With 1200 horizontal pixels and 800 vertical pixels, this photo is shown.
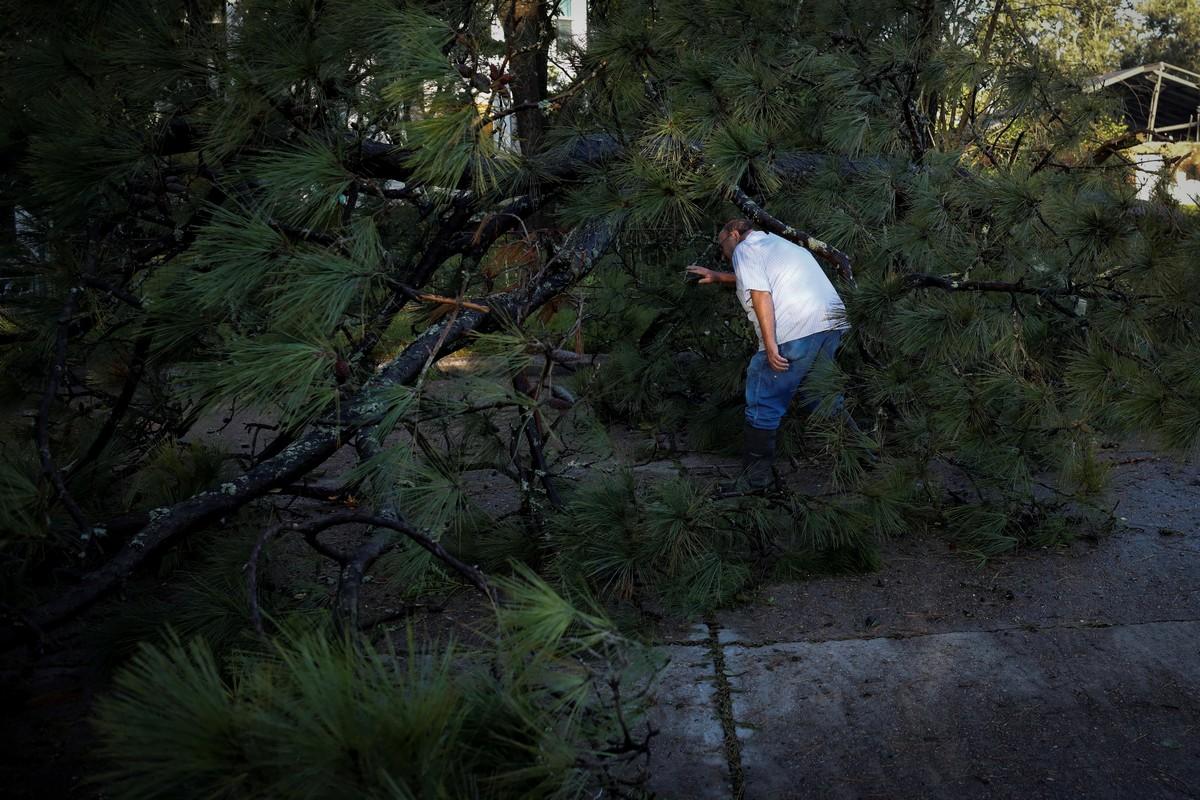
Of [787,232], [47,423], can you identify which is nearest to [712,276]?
[787,232]

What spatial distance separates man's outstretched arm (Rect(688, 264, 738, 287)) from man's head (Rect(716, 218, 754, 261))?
3.7 inches

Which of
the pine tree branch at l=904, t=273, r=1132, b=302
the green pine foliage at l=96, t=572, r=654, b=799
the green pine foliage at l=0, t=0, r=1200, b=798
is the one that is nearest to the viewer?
the green pine foliage at l=96, t=572, r=654, b=799

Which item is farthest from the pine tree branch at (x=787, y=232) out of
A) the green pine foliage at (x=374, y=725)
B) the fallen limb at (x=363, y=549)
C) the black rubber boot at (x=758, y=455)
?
the green pine foliage at (x=374, y=725)

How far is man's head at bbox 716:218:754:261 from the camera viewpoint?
484 centimetres

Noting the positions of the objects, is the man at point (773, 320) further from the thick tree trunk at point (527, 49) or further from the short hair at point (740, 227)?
the thick tree trunk at point (527, 49)

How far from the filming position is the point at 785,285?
15.5 ft

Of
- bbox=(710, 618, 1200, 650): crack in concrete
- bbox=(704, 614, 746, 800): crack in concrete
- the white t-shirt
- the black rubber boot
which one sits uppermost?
the white t-shirt

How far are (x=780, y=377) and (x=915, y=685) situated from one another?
198 centimetres

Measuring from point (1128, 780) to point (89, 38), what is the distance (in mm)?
3722

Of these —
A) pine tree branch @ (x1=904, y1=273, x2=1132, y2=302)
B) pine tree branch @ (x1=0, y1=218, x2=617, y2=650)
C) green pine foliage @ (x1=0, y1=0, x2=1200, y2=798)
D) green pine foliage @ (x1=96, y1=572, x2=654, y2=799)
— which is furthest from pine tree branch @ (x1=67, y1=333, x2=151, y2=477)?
pine tree branch @ (x1=904, y1=273, x2=1132, y2=302)

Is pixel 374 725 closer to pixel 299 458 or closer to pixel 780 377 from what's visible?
pixel 299 458

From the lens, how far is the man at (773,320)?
4711mm

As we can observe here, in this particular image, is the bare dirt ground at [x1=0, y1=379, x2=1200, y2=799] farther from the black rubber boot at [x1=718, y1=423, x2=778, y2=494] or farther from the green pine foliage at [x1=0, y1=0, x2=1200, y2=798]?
the black rubber boot at [x1=718, y1=423, x2=778, y2=494]

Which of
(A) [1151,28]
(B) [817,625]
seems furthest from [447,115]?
(A) [1151,28]
